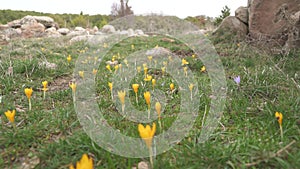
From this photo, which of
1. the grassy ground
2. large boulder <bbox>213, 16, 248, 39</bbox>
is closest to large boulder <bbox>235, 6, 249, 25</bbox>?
large boulder <bbox>213, 16, 248, 39</bbox>

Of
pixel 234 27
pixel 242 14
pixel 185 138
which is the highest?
pixel 242 14

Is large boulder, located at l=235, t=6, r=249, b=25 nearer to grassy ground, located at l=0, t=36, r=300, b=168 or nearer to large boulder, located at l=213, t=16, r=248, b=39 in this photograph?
large boulder, located at l=213, t=16, r=248, b=39

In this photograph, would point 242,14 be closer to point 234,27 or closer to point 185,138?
point 234,27

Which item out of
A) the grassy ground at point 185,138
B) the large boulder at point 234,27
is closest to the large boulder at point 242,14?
the large boulder at point 234,27

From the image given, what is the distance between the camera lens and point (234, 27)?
629 cm

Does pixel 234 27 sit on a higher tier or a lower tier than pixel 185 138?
higher

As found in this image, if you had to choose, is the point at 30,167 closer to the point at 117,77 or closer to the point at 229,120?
the point at 229,120

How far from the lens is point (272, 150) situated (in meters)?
1.41

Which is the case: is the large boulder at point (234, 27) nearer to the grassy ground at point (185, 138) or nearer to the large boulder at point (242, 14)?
the large boulder at point (242, 14)

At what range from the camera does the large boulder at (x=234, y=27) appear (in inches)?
241

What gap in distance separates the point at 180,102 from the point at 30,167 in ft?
4.65

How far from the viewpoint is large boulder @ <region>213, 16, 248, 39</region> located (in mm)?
6113

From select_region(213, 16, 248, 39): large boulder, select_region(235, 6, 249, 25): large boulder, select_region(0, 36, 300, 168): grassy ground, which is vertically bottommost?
select_region(0, 36, 300, 168): grassy ground

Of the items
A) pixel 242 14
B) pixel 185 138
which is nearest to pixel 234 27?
pixel 242 14
